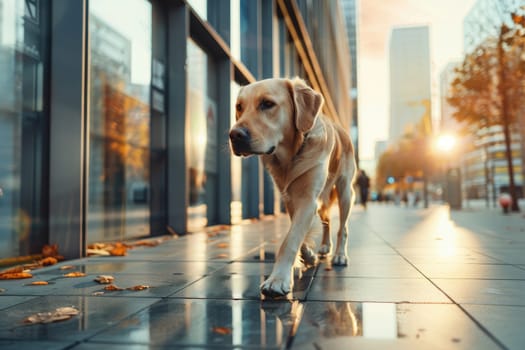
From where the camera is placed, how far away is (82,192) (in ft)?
15.5

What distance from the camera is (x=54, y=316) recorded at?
7.73 feet

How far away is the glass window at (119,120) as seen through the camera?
603 centimetres

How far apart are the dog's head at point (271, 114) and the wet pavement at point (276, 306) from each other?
0.99 meters

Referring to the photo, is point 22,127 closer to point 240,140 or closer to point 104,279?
point 104,279

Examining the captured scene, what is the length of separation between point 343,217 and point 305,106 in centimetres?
156

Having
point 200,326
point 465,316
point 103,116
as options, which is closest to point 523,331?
point 465,316

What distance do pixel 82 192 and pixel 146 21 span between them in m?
3.98

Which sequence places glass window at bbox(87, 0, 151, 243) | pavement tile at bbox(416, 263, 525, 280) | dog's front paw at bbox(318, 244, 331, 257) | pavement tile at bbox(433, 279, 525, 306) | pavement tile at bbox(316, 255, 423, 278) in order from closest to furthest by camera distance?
pavement tile at bbox(433, 279, 525, 306), pavement tile at bbox(416, 263, 525, 280), pavement tile at bbox(316, 255, 423, 278), dog's front paw at bbox(318, 244, 331, 257), glass window at bbox(87, 0, 151, 243)

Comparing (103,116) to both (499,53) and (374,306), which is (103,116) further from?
(499,53)

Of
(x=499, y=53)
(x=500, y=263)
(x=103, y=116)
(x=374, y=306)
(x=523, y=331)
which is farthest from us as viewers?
(x=499, y=53)

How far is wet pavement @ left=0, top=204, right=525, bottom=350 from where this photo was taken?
1953 millimetres

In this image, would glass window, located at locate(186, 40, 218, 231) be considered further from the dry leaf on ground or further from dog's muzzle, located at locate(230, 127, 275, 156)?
dog's muzzle, located at locate(230, 127, 275, 156)

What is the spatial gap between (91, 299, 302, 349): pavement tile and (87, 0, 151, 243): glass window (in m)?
3.81

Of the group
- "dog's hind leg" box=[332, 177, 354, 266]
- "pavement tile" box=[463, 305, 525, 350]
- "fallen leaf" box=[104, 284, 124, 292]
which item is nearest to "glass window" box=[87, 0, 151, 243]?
"fallen leaf" box=[104, 284, 124, 292]
